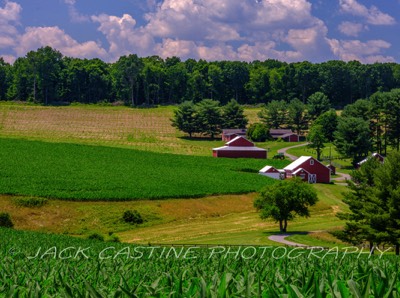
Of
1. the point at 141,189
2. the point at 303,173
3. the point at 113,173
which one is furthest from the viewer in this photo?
the point at 303,173

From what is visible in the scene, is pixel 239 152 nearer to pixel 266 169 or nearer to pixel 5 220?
pixel 266 169

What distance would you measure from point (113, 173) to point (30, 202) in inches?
723

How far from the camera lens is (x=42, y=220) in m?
58.3

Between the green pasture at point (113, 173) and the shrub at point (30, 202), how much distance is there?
4.48 feet

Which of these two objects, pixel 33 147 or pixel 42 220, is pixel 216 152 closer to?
pixel 33 147

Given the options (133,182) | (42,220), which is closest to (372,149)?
(133,182)

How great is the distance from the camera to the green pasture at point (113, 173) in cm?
6738

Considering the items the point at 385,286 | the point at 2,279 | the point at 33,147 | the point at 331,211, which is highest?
the point at 385,286

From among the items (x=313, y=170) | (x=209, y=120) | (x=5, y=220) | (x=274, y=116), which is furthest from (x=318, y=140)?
(x=5, y=220)

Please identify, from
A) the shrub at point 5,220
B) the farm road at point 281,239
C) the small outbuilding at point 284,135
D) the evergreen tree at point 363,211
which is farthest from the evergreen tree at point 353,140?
the shrub at point 5,220

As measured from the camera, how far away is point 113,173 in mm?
78625

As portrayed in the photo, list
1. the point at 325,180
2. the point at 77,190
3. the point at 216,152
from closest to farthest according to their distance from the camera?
1. the point at 77,190
2. the point at 325,180
3. the point at 216,152

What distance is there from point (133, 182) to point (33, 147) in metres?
27.5

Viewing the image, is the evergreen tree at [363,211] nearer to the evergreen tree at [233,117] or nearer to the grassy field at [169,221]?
the grassy field at [169,221]
